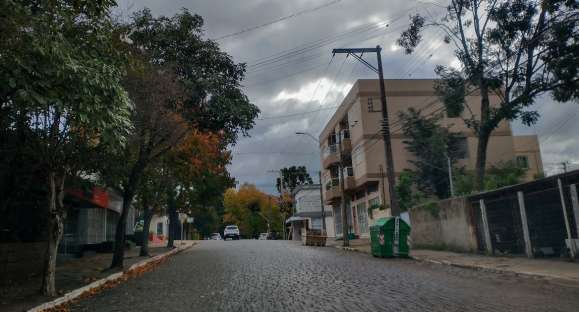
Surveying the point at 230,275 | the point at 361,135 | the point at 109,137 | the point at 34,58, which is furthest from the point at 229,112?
the point at 361,135

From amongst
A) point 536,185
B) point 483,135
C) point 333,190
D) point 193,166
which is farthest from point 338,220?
point 536,185

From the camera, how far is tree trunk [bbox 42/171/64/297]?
10905 mm

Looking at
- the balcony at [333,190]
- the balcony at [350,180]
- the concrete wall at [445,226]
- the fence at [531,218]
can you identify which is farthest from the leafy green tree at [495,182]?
the balcony at [333,190]

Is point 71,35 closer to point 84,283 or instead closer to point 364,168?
point 84,283

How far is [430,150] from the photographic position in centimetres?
3366

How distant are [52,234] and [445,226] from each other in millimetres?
16079

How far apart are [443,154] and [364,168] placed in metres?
5.97

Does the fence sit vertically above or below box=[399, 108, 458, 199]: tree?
below

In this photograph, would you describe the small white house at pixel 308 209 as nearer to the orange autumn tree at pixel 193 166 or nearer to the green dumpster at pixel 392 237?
the orange autumn tree at pixel 193 166

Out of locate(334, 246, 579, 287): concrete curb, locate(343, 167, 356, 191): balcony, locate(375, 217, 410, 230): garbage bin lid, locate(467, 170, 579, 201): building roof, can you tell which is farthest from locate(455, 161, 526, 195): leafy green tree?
locate(343, 167, 356, 191): balcony

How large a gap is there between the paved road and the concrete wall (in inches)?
221

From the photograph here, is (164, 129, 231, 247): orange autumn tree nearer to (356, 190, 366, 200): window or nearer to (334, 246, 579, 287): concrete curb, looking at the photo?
(334, 246, 579, 287): concrete curb

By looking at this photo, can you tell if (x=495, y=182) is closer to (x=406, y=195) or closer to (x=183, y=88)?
(x=406, y=195)

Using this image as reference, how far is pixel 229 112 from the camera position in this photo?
17.9 m
